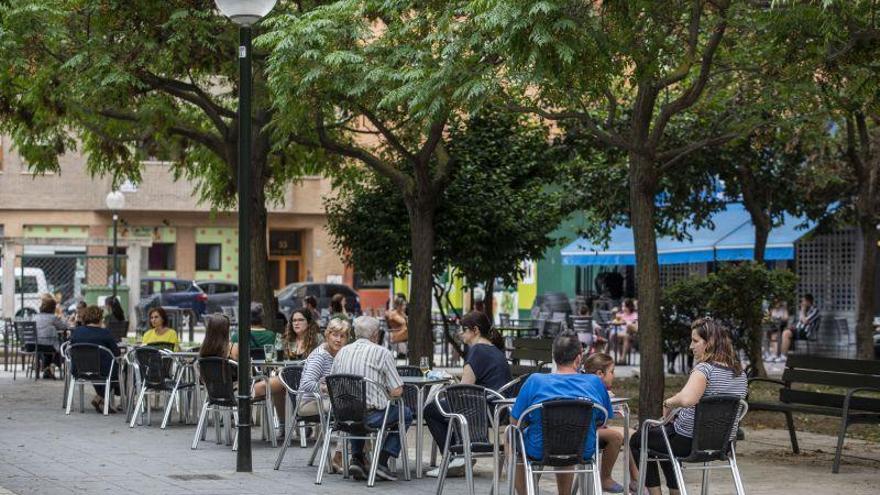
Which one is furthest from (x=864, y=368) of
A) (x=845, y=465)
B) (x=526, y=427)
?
(x=526, y=427)

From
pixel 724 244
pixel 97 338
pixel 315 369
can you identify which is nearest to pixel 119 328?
pixel 97 338

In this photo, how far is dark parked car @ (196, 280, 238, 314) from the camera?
48.9m

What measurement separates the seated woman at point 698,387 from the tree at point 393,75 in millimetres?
4774

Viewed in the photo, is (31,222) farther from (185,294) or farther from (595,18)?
(595,18)

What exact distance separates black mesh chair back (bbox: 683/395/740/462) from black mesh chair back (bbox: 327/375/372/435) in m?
3.10

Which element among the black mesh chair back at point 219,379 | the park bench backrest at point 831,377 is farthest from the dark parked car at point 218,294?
the park bench backrest at point 831,377

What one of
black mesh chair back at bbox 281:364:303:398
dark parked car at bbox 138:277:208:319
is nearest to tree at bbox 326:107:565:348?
black mesh chair back at bbox 281:364:303:398

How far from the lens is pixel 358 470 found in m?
13.0

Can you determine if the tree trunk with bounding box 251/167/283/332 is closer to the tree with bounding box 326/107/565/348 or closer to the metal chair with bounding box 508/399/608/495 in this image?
the tree with bounding box 326/107/565/348

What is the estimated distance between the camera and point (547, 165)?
1022 inches

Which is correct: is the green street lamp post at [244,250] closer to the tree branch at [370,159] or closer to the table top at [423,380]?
the table top at [423,380]

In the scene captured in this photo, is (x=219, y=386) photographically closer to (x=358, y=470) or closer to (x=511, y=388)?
(x=358, y=470)

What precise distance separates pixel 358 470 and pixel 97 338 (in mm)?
7290

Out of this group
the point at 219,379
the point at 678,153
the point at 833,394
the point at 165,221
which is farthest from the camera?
the point at 165,221
